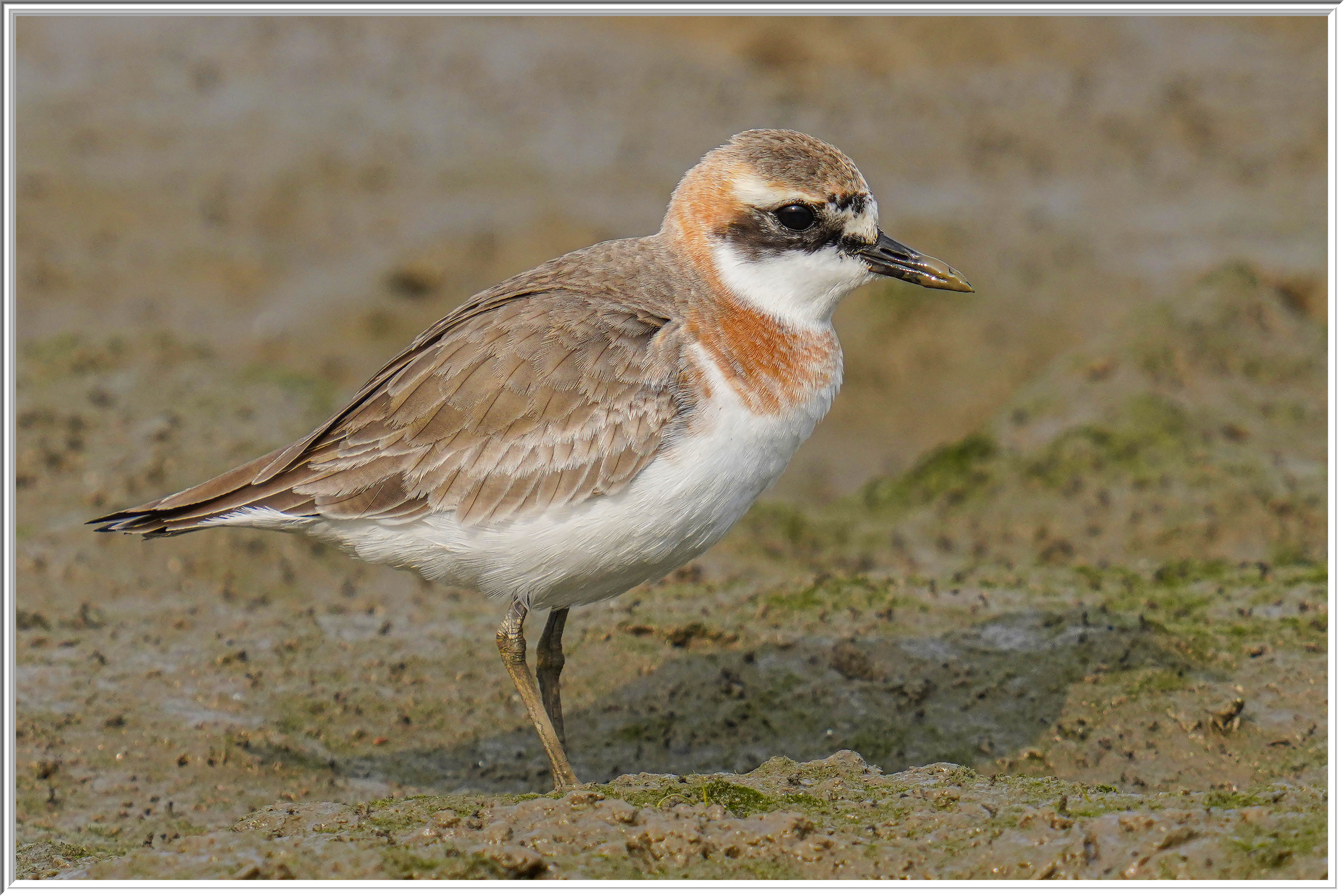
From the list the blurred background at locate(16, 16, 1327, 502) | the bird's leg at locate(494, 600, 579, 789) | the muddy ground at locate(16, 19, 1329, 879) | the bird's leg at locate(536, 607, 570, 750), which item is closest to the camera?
the muddy ground at locate(16, 19, 1329, 879)

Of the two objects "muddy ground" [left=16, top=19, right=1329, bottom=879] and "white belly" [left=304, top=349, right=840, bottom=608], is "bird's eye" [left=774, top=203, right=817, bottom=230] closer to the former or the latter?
"white belly" [left=304, top=349, right=840, bottom=608]

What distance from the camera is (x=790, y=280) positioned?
6.01 m

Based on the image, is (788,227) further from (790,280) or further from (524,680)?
(524,680)

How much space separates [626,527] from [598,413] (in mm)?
474

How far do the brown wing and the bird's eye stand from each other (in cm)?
70

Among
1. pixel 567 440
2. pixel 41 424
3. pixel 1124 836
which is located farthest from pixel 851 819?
pixel 41 424

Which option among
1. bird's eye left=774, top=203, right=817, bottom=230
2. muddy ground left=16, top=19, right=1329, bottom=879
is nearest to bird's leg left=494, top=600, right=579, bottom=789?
muddy ground left=16, top=19, right=1329, bottom=879

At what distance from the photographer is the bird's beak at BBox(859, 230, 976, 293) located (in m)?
6.19

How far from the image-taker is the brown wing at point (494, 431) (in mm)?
5621

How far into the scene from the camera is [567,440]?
18.6ft

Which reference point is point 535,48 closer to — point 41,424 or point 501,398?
point 41,424

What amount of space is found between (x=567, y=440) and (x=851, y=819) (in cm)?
189

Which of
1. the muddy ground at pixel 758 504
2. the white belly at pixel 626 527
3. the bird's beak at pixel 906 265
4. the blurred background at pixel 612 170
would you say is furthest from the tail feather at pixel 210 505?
the blurred background at pixel 612 170

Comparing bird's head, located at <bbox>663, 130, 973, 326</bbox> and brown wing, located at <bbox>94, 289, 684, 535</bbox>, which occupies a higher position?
bird's head, located at <bbox>663, 130, 973, 326</bbox>
